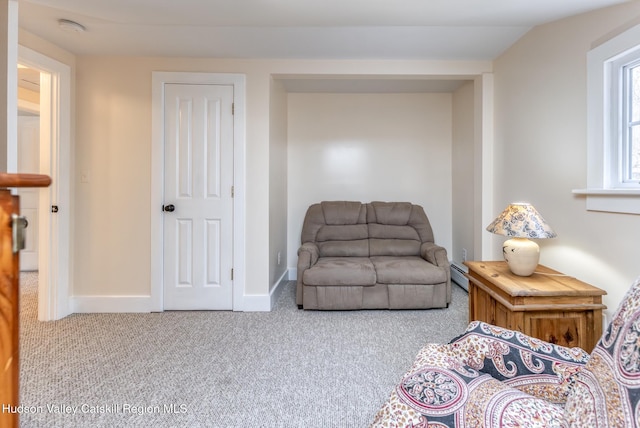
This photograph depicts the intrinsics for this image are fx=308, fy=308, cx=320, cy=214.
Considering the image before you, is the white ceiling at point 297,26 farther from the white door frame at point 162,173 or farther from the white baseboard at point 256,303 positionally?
the white baseboard at point 256,303

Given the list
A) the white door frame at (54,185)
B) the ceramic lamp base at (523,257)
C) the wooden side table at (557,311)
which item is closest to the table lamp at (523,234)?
the ceramic lamp base at (523,257)

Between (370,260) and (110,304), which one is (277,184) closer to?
(370,260)

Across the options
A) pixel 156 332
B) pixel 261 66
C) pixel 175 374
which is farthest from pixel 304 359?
pixel 261 66

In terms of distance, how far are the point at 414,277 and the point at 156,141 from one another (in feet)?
8.68

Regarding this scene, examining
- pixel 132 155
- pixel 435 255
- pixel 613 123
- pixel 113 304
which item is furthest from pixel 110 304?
pixel 613 123

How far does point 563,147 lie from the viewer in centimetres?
196

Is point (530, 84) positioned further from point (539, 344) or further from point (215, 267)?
point (215, 267)

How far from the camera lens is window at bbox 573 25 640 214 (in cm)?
158

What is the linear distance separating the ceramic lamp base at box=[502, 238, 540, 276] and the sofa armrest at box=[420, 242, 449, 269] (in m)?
1.10

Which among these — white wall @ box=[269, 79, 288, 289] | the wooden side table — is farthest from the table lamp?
white wall @ box=[269, 79, 288, 289]

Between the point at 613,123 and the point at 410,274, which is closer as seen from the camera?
the point at 613,123

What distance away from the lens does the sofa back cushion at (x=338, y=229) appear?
344cm

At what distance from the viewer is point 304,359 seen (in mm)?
1993

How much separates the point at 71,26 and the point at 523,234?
3285 millimetres
